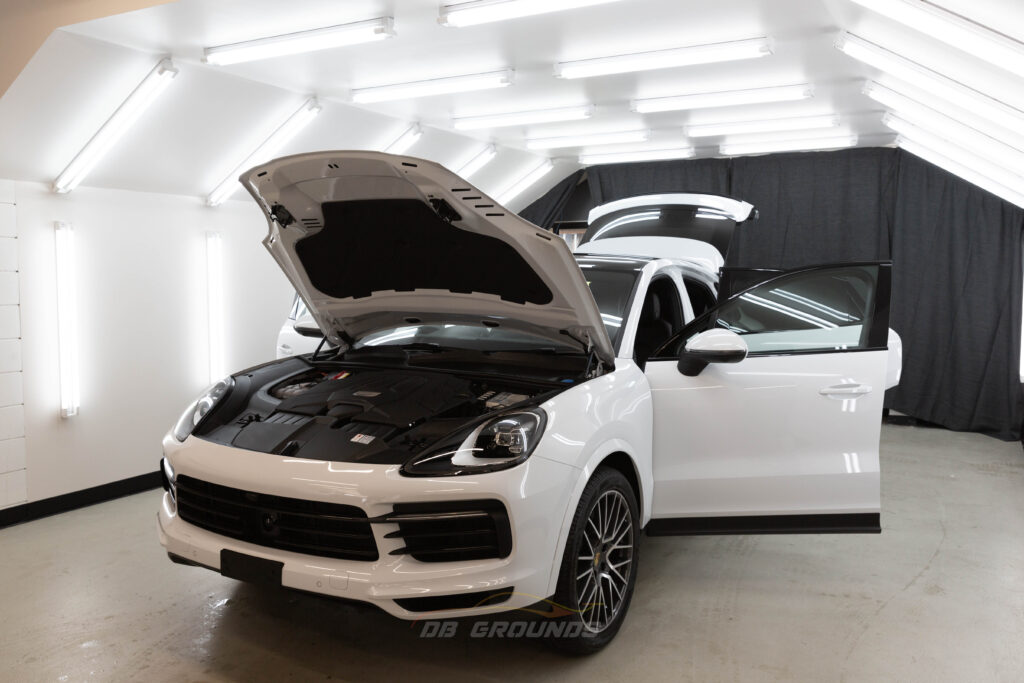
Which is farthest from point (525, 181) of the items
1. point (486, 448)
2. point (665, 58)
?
point (486, 448)

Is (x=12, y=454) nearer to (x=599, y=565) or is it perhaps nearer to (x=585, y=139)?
(x=599, y=565)

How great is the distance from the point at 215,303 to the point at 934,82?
4.73 meters

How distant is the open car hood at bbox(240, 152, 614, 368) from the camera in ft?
8.18

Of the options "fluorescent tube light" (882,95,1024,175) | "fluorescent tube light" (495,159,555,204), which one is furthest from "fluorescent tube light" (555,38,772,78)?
"fluorescent tube light" (495,159,555,204)

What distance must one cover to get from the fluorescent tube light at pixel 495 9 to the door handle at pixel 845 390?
1.90 meters

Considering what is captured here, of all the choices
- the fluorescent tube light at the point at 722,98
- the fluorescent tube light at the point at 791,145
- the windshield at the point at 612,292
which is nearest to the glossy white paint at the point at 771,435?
the windshield at the point at 612,292

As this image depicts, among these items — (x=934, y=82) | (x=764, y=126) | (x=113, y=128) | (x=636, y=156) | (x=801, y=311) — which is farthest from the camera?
(x=636, y=156)

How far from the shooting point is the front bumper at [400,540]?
2166 millimetres

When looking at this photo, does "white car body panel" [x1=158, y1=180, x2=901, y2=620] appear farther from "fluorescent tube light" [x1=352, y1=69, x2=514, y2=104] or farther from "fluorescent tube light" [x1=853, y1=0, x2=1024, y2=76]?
"fluorescent tube light" [x1=352, y1=69, x2=514, y2=104]

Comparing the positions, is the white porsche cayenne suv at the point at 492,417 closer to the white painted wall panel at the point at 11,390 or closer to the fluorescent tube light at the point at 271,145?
the white painted wall panel at the point at 11,390

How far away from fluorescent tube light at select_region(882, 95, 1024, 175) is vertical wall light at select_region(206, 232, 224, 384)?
4851mm

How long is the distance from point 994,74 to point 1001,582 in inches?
88.8

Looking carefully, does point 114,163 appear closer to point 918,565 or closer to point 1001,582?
point 918,565

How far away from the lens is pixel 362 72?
473cm
